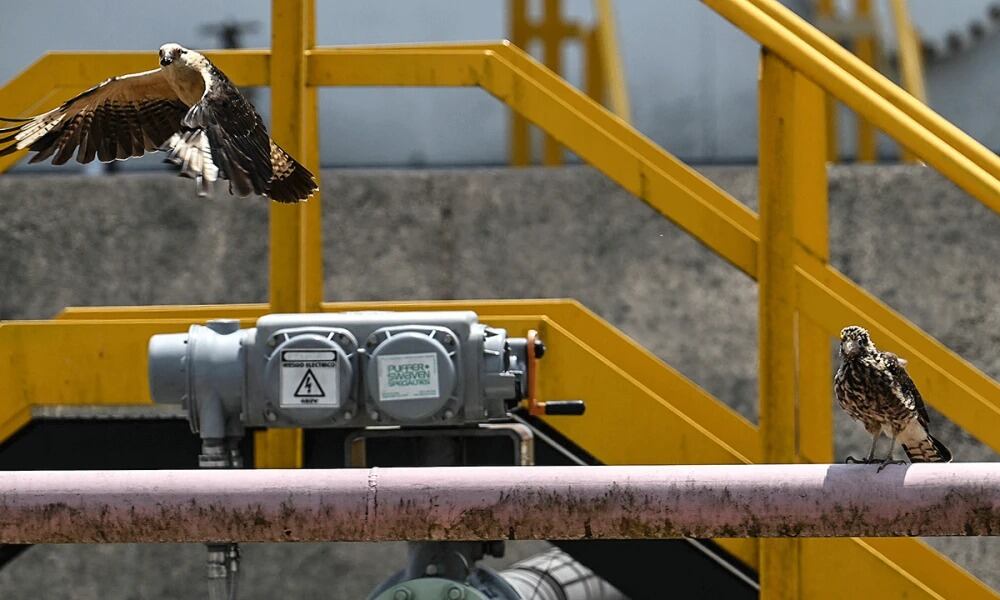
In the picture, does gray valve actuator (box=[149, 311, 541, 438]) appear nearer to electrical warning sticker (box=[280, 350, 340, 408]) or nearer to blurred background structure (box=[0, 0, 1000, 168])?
electrical warning sticker (box=[280, 350, 340, 408])

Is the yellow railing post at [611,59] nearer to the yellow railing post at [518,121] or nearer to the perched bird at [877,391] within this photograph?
the yellow railing post at [518,121]

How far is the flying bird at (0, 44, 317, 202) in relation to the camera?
105 inches

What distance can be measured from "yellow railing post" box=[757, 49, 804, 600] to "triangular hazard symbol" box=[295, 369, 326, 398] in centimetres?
83

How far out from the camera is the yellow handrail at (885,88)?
2.97m

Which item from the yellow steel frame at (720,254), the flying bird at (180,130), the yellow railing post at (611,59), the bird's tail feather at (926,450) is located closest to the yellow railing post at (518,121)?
the yellow railing post at (611,59)

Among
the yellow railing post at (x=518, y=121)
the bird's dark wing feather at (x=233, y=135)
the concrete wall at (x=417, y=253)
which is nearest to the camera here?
the bird's dark wing feather at (x=233, y=135)

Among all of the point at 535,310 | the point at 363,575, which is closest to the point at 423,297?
the point at 363,575

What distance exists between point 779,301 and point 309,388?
0.89 m

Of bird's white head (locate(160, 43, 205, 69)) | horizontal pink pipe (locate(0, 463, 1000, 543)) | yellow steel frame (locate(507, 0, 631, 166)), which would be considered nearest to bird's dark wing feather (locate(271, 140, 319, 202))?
bird's white head (locate(160, 43, 205, 69))

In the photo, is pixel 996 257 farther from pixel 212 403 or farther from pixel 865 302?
pixel 212 403

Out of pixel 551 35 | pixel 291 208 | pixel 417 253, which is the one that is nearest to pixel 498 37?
pixel 551 35

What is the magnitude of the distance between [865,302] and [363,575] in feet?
7.27

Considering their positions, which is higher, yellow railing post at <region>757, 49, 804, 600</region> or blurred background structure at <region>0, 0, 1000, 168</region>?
blurred background structure at <region>0, 0, 1000, 168</region>

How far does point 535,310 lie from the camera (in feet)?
11.7
